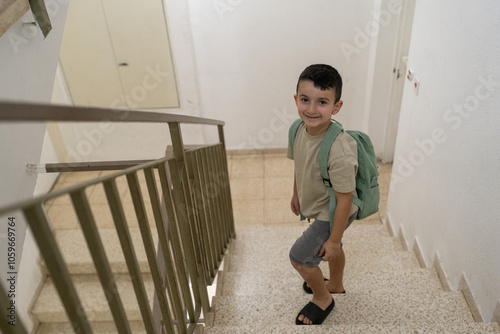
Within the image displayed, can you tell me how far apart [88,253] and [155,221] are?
2.46 m

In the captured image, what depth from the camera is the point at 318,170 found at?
1.60 meters

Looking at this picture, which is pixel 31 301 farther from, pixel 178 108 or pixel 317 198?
pixel 317 198

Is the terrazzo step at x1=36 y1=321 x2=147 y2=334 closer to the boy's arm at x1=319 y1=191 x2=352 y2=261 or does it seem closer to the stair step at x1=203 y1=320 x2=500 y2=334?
the stair step at x1=203 y1=320 x2=500 y2=334

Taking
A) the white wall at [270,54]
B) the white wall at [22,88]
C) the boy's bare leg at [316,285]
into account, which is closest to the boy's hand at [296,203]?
the boy's bare leg at [316,285]

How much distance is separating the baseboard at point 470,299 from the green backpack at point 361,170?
23.7 inches

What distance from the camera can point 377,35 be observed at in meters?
3.74

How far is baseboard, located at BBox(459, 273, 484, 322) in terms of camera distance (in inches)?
67.4

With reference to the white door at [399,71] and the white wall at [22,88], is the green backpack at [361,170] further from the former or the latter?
the white door at [399,71]

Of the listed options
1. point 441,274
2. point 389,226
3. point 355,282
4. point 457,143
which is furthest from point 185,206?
point 389,226

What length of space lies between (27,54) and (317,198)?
4.18 ft

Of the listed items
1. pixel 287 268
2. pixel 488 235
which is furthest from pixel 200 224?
pixel 488 235

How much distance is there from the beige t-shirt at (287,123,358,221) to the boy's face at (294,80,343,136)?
0.30ft

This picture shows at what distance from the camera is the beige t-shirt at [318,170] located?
149 cm

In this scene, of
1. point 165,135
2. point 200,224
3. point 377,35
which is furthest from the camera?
point 165,135
